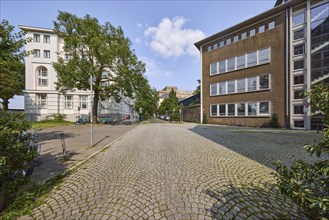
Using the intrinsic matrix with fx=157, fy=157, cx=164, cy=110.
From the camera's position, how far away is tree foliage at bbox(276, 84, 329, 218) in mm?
1927

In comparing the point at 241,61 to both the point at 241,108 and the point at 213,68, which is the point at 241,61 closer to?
the point at 213,68

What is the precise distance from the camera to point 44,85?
111 ft

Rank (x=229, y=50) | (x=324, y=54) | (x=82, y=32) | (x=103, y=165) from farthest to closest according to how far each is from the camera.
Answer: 1. (x=229, y=50)
2. (x=82, y=32)
3. (x=324, y=54)
4. (x=103, y=165)

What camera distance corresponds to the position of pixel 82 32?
22.9 meters

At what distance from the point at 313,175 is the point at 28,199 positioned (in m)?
5.16

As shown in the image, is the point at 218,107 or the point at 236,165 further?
the point at 218,107

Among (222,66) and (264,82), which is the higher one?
(222,66)

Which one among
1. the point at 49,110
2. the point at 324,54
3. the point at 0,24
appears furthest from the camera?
the point at 49,110

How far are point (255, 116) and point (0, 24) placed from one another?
26.5 metres

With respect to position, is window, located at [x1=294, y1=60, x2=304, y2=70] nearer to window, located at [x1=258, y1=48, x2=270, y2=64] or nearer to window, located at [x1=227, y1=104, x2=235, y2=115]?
window, located at [x1=258, y1=48, x2=270, y2=64]

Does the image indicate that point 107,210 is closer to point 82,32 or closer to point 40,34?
point 82,32

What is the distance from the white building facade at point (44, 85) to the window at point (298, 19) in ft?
98.4

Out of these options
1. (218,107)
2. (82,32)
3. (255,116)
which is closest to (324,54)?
(255,116)

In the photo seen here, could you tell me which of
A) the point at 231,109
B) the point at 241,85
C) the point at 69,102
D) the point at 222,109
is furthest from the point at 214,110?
the point at 69,102
